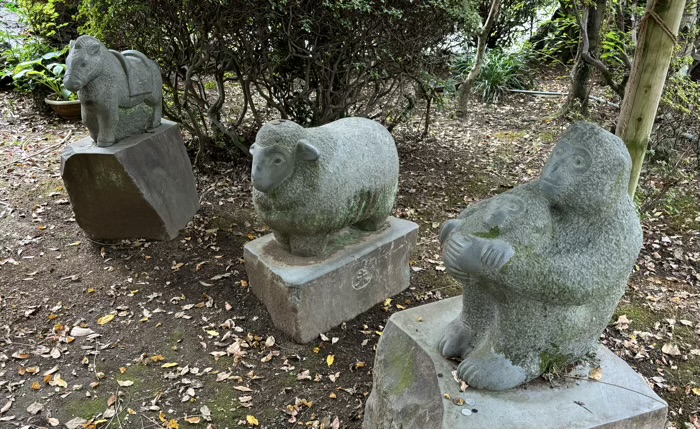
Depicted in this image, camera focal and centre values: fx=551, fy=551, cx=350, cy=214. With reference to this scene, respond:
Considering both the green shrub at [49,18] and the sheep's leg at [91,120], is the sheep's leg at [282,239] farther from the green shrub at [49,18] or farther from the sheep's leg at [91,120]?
the green shrub at [49,18]

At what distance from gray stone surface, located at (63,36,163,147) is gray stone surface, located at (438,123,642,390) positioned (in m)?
3.24

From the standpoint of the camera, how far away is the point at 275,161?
3119mm

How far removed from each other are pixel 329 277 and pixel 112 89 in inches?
93.1

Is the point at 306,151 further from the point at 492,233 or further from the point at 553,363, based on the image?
the point at 553,363

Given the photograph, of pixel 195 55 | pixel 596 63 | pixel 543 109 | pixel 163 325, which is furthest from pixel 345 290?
pixel 543 109

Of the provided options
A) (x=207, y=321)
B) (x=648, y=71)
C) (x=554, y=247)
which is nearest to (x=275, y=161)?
(x=207, y=321)

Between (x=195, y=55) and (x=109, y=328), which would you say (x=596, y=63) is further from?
(x=109, y=328)

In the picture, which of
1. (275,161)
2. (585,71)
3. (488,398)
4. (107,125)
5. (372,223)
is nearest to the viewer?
(488,398)

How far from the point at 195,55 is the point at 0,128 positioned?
12.5 ft

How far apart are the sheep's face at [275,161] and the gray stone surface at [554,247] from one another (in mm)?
1197

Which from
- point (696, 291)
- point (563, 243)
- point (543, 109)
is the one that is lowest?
point (696, 291)

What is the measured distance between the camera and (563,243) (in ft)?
6.77

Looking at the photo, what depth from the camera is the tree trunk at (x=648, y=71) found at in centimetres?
294

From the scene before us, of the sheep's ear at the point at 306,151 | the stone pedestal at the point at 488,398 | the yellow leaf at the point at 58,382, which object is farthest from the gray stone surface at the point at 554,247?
the yellow leaf at the point at 58,382
